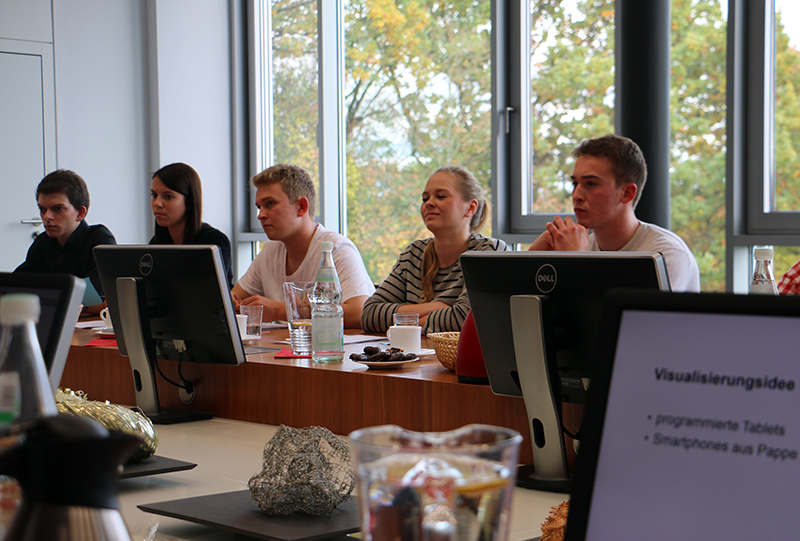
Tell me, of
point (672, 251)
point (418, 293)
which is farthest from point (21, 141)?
point (672, 251)

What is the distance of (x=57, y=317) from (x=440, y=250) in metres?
2.35

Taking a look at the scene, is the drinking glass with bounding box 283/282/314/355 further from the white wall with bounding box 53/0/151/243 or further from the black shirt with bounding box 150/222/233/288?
the white wall with bounding box 53/0/151/243

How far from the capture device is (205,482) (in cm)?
129

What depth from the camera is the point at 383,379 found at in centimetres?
172

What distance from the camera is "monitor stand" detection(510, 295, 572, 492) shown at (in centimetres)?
133

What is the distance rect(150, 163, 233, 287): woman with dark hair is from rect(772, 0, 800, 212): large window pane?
2.26m

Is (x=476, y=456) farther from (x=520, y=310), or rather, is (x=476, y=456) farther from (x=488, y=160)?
(x=488, y=160)

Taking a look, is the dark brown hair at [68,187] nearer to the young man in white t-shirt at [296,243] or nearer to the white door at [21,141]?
the young man in white t-shirt at [296,243]

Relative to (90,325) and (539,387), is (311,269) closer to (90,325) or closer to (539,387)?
(90,325)

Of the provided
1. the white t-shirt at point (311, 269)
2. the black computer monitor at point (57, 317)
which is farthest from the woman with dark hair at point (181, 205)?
the black computer monitor at point (57, 317)

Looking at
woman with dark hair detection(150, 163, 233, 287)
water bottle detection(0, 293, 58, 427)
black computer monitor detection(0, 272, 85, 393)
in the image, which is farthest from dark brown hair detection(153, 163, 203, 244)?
water bottle detection(0, 293, 58, 427)

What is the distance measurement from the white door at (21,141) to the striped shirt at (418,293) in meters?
2.75

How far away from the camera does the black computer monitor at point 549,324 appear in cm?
130

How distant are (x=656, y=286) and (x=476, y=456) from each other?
2.86 ft
